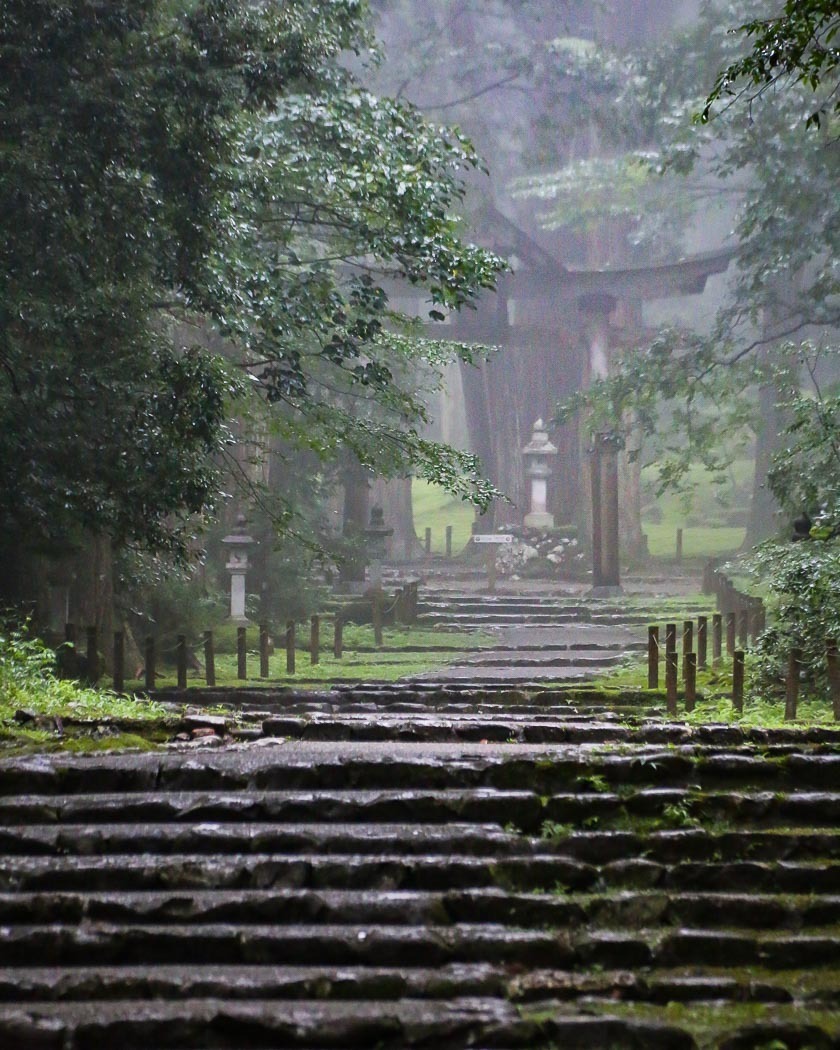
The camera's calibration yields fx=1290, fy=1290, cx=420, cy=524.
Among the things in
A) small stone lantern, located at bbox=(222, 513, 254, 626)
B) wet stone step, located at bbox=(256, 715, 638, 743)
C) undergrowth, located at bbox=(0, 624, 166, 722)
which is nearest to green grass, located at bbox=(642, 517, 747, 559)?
small stone lantern, located at bbox=(222, 513, 254, 626)

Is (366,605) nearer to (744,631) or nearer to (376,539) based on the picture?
(376,539)

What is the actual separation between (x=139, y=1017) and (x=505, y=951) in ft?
4.85

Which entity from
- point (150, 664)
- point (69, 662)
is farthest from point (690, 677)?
point (69, 662)

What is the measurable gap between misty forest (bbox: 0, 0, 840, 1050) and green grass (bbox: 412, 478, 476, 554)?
5.47m

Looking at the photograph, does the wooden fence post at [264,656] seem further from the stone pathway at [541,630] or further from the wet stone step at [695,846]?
the wet stone step at [695,846]

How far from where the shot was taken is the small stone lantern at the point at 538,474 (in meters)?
31.3

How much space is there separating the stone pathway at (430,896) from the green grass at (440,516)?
29028 mm

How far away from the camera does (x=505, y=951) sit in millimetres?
5293

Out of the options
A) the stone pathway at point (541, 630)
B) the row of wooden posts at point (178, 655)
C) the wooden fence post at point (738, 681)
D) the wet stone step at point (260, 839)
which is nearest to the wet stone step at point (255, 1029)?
Result: the wet stone step at point (260, 839)

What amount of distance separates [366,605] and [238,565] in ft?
9.93

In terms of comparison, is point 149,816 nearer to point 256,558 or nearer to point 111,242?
point 111,242

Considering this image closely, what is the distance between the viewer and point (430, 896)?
5582mm

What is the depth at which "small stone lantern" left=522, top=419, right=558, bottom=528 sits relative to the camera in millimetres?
31328


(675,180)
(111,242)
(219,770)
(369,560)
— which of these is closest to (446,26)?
(675,180)
